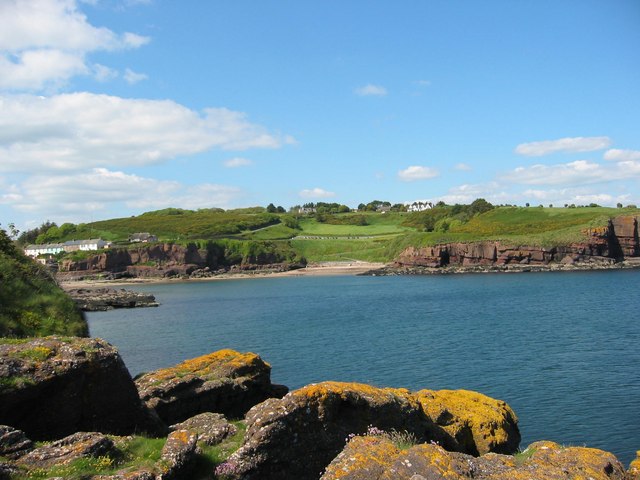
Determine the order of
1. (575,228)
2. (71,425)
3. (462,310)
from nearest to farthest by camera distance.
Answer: (71,425)
(462,310)
(575,228)

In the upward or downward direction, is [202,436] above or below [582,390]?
above

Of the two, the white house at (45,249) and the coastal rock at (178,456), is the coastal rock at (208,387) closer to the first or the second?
the coastal rock at (178,456)

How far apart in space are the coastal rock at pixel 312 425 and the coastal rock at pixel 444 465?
6.37 ft

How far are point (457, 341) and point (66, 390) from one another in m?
41.4

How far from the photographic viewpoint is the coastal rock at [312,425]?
10898 mm

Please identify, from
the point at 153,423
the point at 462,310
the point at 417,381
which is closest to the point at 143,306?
the point at 462,310

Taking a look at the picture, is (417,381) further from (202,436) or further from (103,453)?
(103,453)

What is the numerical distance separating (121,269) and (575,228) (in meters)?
138

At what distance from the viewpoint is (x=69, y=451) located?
31.9 ft

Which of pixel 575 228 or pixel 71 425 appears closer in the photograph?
pixel 71 425

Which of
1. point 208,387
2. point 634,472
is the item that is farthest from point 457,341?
point 634,472

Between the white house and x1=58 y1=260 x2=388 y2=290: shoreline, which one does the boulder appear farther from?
the white house

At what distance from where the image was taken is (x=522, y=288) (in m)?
98.3

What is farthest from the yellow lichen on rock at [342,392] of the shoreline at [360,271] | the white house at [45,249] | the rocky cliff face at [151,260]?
the white house at [45,249]
